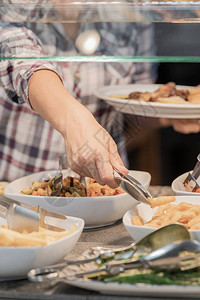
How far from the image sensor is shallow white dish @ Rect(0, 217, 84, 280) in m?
0.75

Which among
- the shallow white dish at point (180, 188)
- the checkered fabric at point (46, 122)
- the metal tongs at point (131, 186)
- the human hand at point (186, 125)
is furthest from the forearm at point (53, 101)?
the human hand at point (186, 125)

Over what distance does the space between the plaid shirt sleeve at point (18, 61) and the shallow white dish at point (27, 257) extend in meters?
0.48

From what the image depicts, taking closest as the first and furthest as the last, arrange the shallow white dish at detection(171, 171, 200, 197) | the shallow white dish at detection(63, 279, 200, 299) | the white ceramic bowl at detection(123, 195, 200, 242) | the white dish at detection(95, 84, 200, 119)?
the shallow white dish at detection(63, 279, 200, 299) < the white ceramic bowl at detection(123, 195, 200, 242) < the shallow white dish at detection(171, 171, 200, 197) < the white dish at detection(95, 84, 200, 119)

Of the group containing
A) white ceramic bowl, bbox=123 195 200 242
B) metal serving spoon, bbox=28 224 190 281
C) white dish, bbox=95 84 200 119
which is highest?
white dish, bbox=95 84 200 119

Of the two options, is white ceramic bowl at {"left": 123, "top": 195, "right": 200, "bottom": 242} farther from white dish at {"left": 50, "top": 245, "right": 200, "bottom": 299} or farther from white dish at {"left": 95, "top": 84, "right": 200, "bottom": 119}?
white dish at {"left": 95, "top": 84, "right": 200, "bottom": 119}

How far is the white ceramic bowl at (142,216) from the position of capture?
0.84 m

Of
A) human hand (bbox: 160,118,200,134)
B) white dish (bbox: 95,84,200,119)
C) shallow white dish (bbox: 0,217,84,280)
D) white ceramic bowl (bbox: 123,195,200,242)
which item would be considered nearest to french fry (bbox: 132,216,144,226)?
white ceramic bowl (bbox: 123,195,200,242)

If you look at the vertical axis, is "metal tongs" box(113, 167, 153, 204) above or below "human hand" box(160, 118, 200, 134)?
above

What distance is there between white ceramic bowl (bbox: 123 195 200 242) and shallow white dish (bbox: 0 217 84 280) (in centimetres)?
11

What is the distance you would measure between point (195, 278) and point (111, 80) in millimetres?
1069

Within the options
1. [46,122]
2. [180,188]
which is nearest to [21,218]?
[180,188]

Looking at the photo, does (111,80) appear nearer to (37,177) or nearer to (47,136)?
(47,136)

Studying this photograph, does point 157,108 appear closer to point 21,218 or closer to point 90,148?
point 90,148

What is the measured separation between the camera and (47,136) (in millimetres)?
1646
